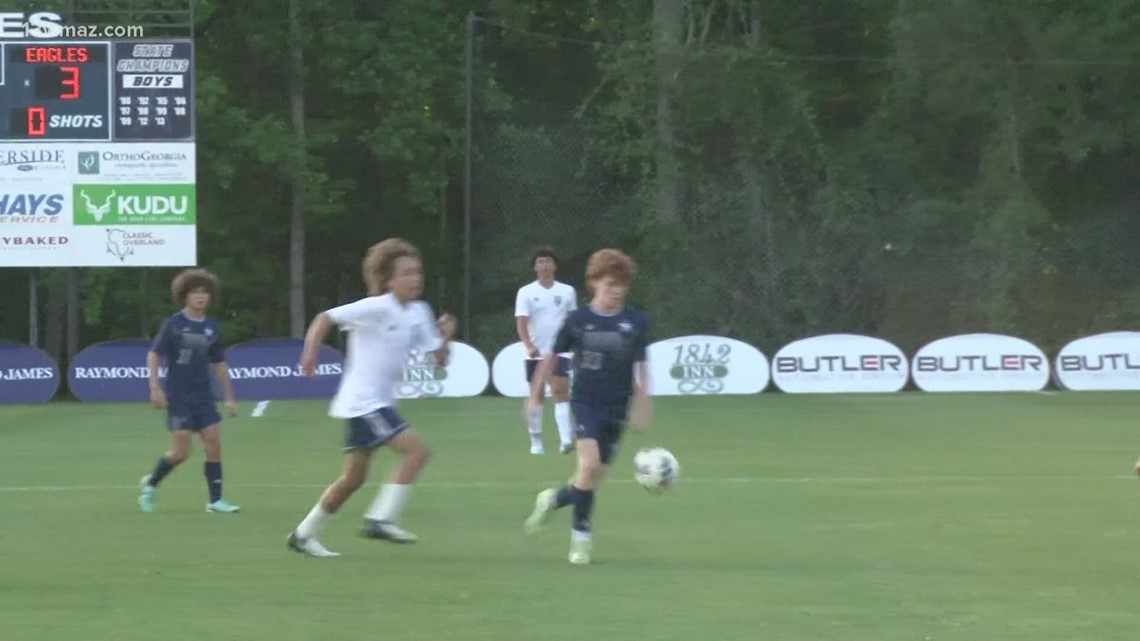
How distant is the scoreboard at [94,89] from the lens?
28688 millimetres

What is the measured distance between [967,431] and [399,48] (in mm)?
18090

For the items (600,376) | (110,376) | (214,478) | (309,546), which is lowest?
(110,376)

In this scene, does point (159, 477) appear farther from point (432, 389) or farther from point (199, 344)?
point (432, 389)

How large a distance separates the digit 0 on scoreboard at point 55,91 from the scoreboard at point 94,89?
0.01 meters

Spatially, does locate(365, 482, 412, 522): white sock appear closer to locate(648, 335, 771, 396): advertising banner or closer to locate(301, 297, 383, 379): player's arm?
locate(301, 297, 383, 379): player's arm

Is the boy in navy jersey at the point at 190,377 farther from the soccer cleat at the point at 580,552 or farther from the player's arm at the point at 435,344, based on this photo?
the soccer cleat at the point at 580,552

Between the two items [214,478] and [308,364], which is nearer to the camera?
[308,364]

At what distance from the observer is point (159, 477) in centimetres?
1377

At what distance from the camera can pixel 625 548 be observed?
37.4ft

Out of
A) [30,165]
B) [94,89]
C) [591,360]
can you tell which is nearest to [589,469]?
[591,360]

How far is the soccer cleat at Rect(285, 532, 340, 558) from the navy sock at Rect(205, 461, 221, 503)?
2.81 meters

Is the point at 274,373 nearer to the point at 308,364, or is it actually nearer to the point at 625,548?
the point at 625,548

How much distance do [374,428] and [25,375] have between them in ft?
69.4

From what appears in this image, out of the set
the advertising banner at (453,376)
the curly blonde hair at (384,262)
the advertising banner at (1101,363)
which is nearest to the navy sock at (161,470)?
→ the curly blonde hair at (384,262)
